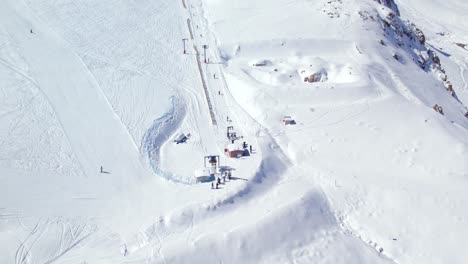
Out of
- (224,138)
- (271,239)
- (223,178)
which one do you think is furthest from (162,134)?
(271,239)

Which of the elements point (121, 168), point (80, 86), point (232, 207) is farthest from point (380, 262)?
point (80, 86)

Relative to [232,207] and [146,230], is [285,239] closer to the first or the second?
[232,207]

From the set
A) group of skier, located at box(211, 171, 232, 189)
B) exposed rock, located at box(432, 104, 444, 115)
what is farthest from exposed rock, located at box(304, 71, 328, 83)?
group of skier, located at box(211, 171, 232, 189)

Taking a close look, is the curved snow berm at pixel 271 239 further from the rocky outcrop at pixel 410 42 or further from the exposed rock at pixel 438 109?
the rocky outcrop at pixel 410 42

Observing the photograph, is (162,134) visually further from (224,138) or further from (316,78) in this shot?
(316,78)

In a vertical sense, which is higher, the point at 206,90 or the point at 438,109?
the point at 438,109

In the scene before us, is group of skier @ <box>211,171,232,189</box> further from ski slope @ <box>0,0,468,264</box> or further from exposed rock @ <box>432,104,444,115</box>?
exposed rock @ <box>432,104,444,115</box>

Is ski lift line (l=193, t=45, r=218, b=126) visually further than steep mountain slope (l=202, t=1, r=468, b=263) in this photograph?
Yes

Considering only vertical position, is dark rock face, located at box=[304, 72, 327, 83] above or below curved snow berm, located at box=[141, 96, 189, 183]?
above
